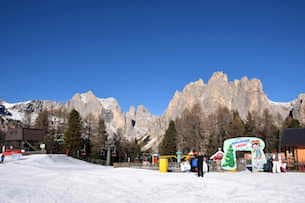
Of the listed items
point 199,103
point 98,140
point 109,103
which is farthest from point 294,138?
point 109,103

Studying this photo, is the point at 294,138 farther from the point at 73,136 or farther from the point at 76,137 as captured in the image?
the point at 73,136

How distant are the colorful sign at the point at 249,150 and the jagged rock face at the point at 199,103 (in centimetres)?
5817

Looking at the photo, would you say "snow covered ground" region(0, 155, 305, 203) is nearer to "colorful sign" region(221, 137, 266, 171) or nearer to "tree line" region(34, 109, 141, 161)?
A: "colorful sign" region(221, 137, 266, 171)

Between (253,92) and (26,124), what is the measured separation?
80357 mm

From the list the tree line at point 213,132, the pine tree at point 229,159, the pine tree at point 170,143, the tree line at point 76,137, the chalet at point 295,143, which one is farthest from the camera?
the pine tree at point 170,143

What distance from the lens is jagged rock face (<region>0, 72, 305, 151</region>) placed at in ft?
360

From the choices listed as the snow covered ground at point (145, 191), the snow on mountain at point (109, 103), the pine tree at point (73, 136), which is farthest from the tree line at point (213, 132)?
the snow on mountain at point (109, 103)

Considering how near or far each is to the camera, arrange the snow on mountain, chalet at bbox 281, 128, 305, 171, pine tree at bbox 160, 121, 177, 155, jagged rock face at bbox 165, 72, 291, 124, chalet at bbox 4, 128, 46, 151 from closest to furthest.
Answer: chalet at bbox 281, 128, 305, 171 → chalet at bbox 4, 128, 46, 151 → pine tree at bbox 160, 121, 177, 155 → jagged rock face at bbox 165, 72, 291, 124 → the snow on mountain

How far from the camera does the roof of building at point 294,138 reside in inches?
1315

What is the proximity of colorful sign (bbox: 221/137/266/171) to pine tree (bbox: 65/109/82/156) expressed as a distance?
34.5 meters

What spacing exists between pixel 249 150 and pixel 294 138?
14457 mm

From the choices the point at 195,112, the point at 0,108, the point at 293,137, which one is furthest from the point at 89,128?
the point at 0,108

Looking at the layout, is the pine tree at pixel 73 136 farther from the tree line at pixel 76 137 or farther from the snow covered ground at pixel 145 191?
the snow covered ground at pixel 145 191

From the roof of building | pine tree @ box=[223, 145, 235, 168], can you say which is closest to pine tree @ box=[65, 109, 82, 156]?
the roof of building
